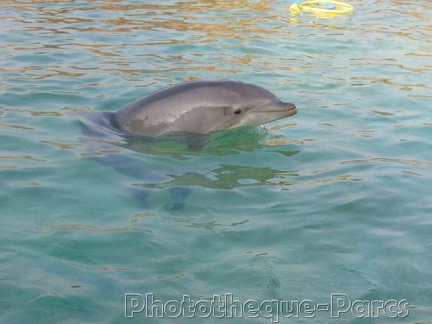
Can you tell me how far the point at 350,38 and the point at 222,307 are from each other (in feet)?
29.7

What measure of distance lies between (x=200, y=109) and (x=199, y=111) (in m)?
0.02

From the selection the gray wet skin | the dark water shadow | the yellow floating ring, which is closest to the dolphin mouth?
the gray wet skin

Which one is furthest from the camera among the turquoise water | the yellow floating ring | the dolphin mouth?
the yellow floating ring

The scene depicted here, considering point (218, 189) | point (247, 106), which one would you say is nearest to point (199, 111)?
point (247, 106)

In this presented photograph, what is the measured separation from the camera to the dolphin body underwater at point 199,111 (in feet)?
22.7

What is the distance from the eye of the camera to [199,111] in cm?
693

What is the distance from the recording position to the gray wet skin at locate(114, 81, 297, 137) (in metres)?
6.91

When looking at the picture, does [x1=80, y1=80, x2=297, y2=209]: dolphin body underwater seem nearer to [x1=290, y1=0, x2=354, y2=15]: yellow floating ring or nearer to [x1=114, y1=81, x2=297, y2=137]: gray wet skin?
[x1=114, y1=81, x2=297, y2=137]: gray wet skin

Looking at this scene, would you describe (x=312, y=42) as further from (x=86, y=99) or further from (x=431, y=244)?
(x=431, y=244)

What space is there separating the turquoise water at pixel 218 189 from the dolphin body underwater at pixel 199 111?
0.16 metres

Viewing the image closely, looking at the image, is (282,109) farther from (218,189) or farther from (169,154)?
(218,189)

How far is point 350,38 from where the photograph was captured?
12453mm

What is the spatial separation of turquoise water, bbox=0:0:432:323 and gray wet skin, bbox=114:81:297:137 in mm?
182

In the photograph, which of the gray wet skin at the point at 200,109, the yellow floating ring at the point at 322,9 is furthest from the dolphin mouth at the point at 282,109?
the yellow floating ring at the point at 322,9
